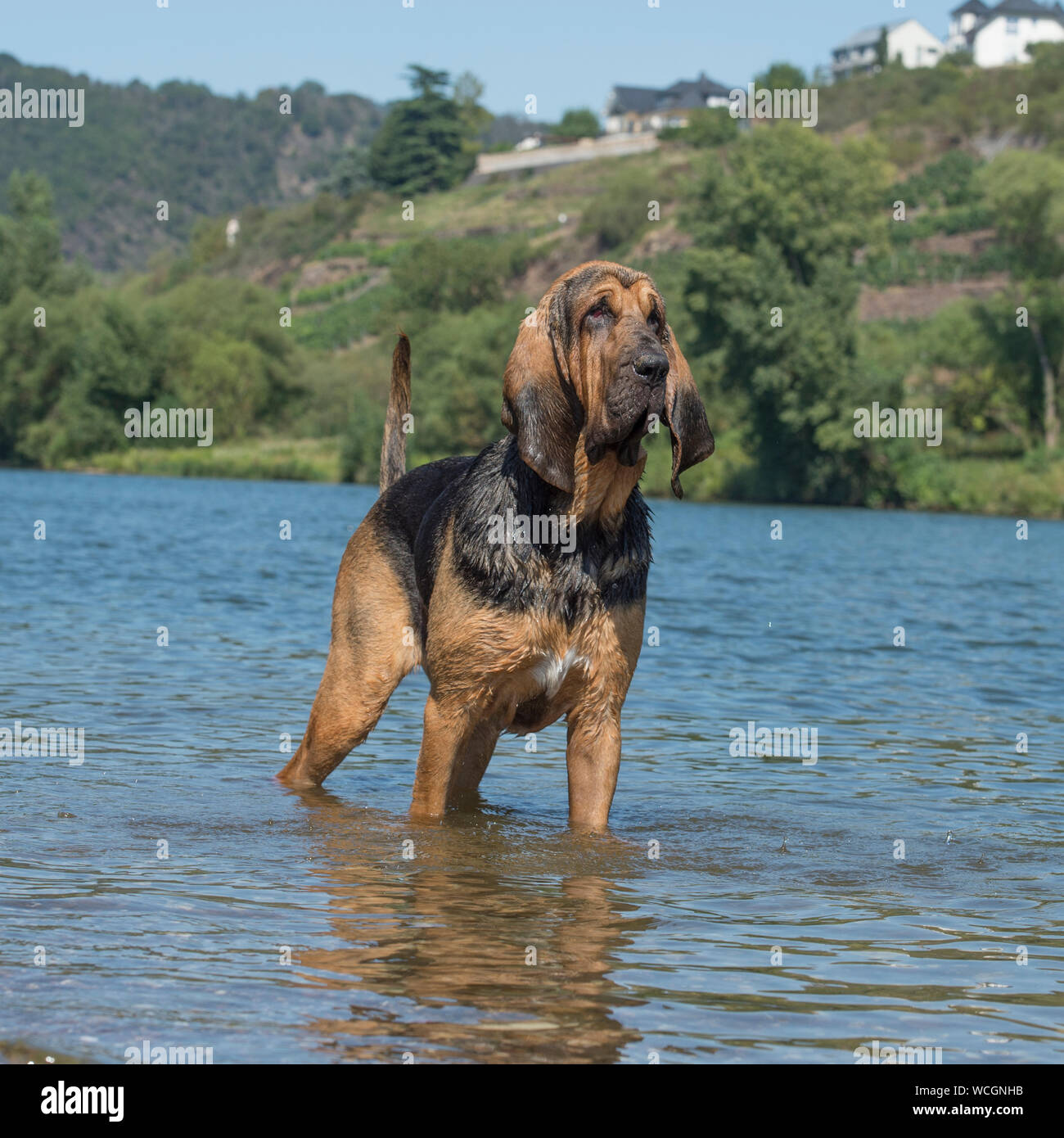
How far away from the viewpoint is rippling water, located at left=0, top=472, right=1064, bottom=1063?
15.3ft

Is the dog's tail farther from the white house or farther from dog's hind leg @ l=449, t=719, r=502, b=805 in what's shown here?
the white house

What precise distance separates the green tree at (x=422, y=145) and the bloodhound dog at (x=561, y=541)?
160201 mm

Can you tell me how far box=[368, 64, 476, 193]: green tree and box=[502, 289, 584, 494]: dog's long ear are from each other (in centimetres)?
16054

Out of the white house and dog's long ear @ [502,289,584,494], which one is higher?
the white house

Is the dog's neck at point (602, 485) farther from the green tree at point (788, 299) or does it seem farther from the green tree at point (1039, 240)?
the green tree at point (1039, 240)

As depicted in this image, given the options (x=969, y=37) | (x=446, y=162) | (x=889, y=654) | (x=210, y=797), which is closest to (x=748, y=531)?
(x=889, y=654)

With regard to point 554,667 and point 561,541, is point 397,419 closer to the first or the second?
point 561,541

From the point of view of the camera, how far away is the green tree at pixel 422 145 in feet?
536

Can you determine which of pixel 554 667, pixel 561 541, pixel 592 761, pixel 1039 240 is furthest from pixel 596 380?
pixel 1039 240

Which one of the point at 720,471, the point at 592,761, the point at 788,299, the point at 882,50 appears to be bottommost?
the point at 592,761

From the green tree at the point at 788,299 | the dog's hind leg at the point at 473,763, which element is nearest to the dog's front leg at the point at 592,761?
the dog's hind leg at the point at 473,763

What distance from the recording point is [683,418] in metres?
6.46

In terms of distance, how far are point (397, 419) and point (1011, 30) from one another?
187 meters

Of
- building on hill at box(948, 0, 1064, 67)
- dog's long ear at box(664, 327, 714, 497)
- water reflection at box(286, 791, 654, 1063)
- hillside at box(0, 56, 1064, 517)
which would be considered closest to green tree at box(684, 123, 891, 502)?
hillside at box(0, 56, 1064, 517)
